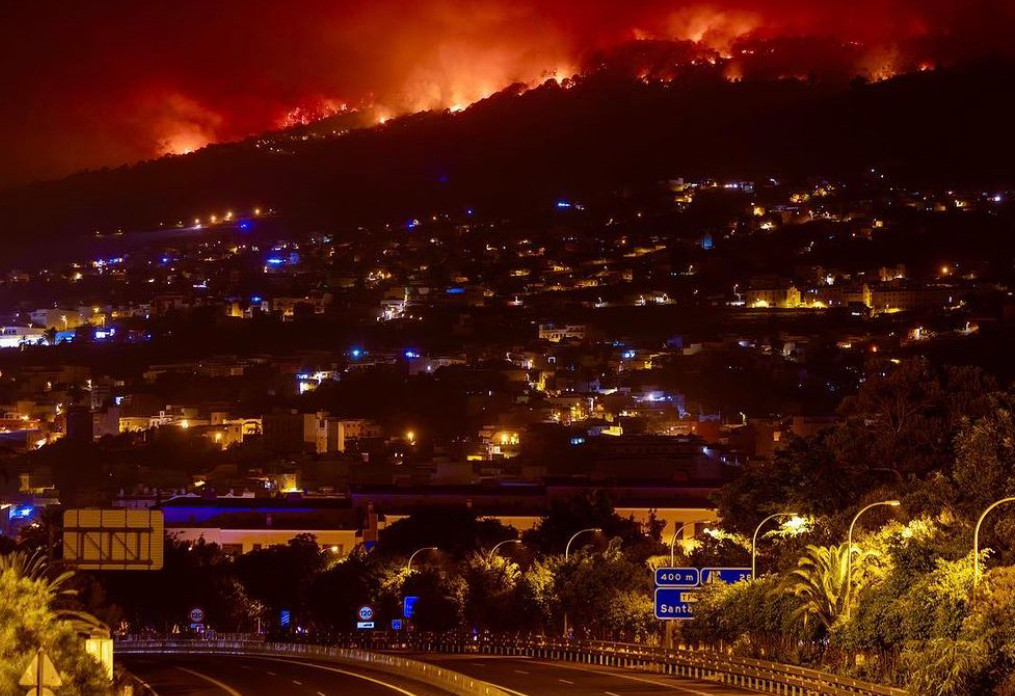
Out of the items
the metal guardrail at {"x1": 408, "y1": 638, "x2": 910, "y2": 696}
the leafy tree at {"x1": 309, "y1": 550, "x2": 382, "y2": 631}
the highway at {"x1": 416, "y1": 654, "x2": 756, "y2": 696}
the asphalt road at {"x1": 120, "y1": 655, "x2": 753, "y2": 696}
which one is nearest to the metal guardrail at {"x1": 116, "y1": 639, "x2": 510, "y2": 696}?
the asphalt road at {"x1": 120, "y1": 655, "x2": 753, "y2": 696}

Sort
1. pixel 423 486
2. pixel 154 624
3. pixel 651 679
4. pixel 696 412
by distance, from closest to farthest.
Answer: pixel 651 679 < pixel 154 624 < pixel 423 486 < pixel 696 412

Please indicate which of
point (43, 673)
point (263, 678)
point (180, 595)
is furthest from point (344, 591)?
point (43, 673)

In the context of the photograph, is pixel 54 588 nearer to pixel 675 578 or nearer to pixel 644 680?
pixel 644 680

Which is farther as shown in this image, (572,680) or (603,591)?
(603,591)

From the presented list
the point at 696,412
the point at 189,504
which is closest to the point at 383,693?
the point at 189,504

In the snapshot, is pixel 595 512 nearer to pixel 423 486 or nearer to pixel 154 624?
pixel 154 624

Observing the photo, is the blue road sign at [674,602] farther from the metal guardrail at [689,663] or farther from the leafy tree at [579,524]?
the leafy tree at [579,524]

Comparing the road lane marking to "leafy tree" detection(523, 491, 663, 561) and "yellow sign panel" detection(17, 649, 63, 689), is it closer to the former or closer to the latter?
"yellow sign panel" detection(17, 649, 63, 689)
